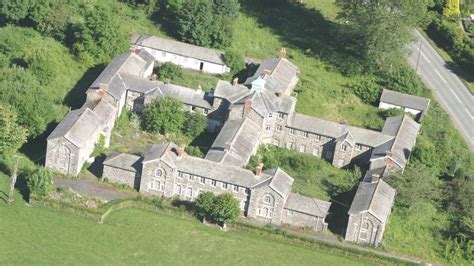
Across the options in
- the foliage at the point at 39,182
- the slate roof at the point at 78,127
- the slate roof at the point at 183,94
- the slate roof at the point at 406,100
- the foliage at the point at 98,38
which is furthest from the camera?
the slate roof at the point at 406,100

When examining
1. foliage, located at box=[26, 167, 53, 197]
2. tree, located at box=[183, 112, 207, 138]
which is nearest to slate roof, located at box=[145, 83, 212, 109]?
tree, located at box=[183, 112, 207, 138]

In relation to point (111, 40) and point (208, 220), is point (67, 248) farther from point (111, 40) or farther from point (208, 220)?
point (111, 40)

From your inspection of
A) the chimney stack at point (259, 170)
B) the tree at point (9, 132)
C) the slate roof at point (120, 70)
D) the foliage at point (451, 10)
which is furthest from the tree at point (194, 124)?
the foliage at point (451, 10)

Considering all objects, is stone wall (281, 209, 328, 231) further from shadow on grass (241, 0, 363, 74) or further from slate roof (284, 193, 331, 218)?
shadow on grass (241, 0, 363, 74)

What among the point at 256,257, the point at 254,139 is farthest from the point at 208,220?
the point at 254,139

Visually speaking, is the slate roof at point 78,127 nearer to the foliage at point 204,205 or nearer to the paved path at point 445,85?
the foliage at point 204,205

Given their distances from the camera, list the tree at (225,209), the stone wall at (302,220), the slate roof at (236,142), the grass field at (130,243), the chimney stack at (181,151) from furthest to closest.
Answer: the slate roof at (236,142) < the chimney stack at (181,151) < the stone wall at (302,220) < the tree at (225,209) < the grass field at (130,243)

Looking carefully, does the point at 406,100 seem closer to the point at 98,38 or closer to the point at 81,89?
the point at 98,38
